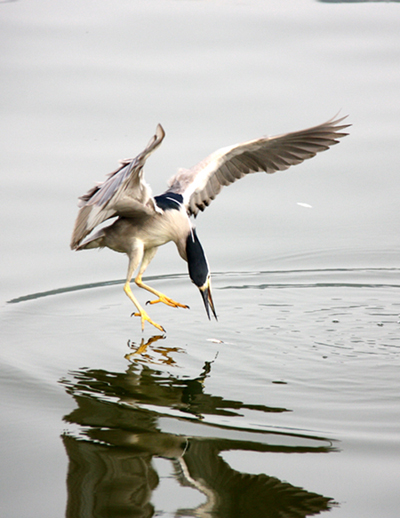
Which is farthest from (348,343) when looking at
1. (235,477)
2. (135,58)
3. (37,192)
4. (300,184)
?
(135,58)

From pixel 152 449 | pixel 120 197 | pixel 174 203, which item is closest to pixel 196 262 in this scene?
pixel 174 203

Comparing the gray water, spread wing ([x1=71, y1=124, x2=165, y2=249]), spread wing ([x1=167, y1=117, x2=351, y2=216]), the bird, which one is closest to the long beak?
the bird

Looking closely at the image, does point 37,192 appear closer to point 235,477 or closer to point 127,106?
point 127,106

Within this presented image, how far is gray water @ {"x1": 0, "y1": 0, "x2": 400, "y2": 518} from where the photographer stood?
142 inches

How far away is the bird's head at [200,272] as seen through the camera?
Answer: 211 inches

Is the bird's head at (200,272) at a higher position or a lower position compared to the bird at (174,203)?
lower

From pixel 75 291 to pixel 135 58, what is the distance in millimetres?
5125

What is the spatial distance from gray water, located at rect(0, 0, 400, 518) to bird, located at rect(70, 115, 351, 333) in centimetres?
43

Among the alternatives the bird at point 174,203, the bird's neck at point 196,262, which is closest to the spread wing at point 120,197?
the bird at point 174,203

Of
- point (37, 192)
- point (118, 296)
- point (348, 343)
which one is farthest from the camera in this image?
point (37, 192)

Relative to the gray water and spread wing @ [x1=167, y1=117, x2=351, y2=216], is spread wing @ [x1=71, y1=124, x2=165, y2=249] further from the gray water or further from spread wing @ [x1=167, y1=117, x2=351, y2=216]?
the gray water

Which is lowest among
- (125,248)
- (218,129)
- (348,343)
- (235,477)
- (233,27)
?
(235,477)

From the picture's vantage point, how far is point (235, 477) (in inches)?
139

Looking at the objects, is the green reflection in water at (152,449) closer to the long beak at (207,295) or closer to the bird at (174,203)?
the long beak at (207,295)
